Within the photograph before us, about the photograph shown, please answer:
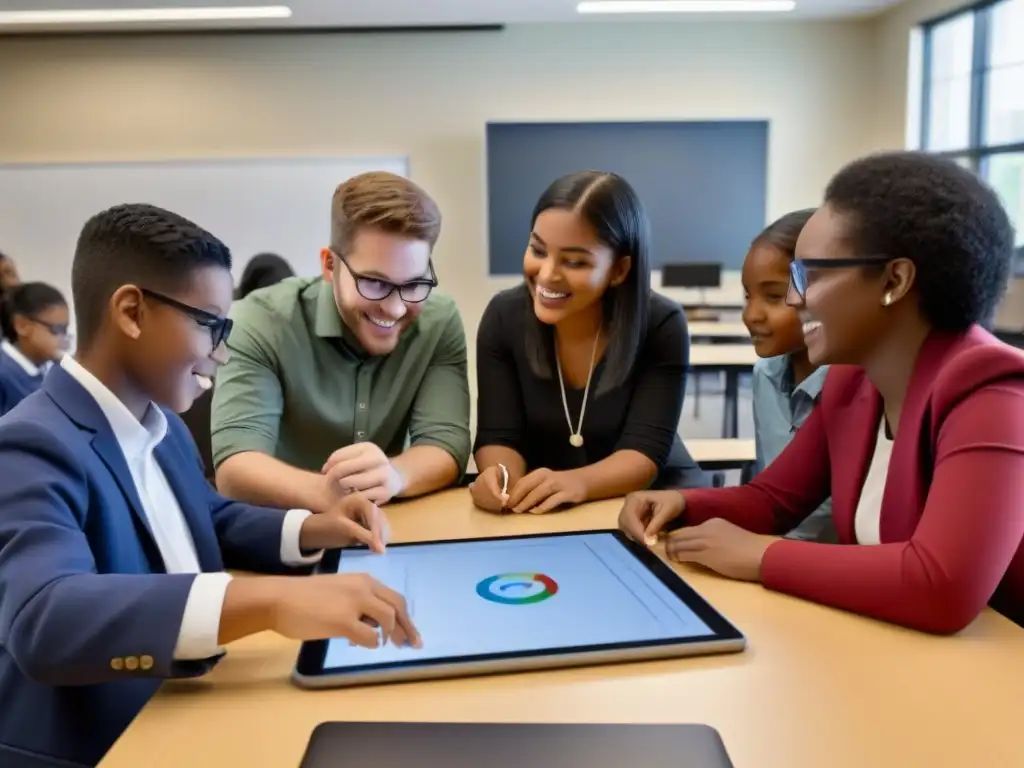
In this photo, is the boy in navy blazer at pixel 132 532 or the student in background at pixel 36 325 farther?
the student in background at pixel 36 325

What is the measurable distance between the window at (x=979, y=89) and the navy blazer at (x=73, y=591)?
526 centimetres

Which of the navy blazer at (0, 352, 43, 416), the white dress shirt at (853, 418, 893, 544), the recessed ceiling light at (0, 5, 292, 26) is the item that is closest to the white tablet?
the white dress shirt at (853, 418, 893, 544)

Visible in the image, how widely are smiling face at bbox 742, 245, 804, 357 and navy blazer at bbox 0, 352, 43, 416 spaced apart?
106 inches

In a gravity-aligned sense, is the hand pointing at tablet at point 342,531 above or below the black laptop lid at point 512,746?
above

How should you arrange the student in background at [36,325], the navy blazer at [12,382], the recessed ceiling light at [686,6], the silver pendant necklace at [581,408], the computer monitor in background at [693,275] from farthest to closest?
the computer monitor in background at [693,275] → the recessed ceiling light at [686,6] → the student in background at [36,325] → the navy blazer at [12,382] → the silver pendant necklace at [581,408]

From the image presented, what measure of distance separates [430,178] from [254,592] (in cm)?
603

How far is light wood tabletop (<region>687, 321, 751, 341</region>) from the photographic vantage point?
17.8ft

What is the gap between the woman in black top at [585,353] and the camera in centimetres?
172

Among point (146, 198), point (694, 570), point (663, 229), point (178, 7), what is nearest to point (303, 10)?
point (178, 7)

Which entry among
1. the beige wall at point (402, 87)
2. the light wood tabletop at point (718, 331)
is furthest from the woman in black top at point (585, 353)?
the beige wall at point (402, 87)

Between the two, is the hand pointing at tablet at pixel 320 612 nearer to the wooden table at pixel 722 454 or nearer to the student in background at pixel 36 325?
the wooden table at pixel 722 454

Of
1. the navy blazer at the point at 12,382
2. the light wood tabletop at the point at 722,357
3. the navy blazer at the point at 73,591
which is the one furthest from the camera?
the light wood tabletop at the point at 722,357

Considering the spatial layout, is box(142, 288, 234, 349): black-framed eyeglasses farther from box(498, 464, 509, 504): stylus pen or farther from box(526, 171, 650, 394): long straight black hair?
box(526, 171, 650, 394): long straight black hair

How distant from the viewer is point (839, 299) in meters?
1.16
